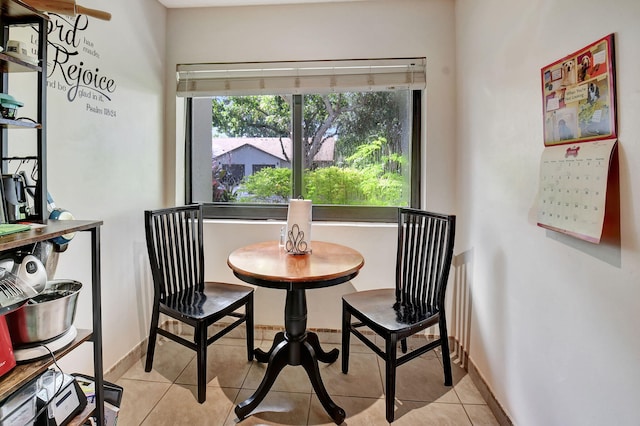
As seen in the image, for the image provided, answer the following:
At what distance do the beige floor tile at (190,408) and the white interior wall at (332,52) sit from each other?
0.68 meters

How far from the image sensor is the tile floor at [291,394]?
163cm

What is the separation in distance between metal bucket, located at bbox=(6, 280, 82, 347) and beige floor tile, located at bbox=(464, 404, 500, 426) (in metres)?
1.85

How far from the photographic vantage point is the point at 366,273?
2.32 meters

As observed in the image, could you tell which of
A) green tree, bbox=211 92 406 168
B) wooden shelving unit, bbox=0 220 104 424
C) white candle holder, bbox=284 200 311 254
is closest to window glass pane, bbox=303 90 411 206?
Result: green tree, bbox=211 92 406 168

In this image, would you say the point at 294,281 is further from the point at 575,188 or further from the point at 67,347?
A: the point at 575,188

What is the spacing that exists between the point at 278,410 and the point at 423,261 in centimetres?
114

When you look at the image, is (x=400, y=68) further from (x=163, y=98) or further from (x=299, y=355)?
(x=299, y=355)

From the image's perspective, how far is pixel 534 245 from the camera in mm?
1314

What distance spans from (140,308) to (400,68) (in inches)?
95.6

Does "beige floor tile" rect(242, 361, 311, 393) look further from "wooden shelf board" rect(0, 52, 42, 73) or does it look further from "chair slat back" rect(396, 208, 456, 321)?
"wooden shelf board" rect(0, 52, 42, 73)

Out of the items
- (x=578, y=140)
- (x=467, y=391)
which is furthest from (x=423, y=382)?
(x=578, y=140)

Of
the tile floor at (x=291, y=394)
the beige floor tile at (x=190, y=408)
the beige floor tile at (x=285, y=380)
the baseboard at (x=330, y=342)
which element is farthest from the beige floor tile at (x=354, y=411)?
the baseboard at (x=330, y=342)

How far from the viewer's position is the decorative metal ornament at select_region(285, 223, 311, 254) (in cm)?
187

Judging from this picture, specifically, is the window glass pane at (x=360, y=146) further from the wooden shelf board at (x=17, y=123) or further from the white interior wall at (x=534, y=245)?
the wooden shelf board at (x=17, y=123)
